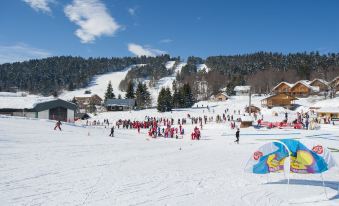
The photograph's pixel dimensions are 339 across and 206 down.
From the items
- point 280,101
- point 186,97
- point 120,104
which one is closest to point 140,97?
point 120,104

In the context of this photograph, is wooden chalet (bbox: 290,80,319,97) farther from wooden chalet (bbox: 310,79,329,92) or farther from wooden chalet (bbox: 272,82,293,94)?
wooden chalet (bbox: 310,79,329,92)

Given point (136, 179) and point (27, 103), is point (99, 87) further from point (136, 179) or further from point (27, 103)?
point (136, 179)

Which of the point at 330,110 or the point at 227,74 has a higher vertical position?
the point at 227,74

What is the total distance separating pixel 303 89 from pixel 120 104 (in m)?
43.3

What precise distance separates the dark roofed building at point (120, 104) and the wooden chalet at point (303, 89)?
39091mm

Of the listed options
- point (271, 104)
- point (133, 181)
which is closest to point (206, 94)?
point (271, 104)

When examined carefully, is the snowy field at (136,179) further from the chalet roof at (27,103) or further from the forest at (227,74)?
the forest at (227,74)

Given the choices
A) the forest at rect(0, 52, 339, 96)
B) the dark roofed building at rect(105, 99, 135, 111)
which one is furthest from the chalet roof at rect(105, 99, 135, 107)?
the forest at rect(0, 52, 339, 96)

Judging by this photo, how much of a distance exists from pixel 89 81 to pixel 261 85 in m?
109

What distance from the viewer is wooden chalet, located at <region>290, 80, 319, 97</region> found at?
82.2 meters

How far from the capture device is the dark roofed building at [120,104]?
7688 cm

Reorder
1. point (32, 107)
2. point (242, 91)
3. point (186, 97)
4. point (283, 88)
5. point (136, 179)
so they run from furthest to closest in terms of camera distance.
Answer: point (242, 91)
point (283, 88)
point (186, 97)
point (32, 107)
point (136, 179)

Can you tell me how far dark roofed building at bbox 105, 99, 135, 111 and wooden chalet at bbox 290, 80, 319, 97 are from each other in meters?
39.1

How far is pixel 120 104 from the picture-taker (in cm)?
7719
